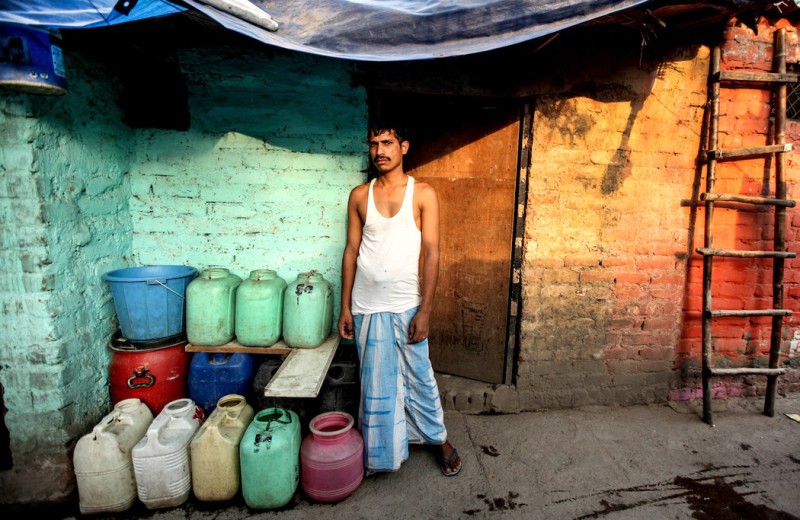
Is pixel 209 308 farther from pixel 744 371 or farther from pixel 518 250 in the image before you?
pixel 744 371

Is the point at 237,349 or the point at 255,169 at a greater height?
the point at 255,169

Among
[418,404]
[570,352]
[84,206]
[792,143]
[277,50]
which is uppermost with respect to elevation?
[277,50]

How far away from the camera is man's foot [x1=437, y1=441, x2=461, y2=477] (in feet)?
7.85

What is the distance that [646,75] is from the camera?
279cm

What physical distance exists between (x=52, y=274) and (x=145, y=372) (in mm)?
774

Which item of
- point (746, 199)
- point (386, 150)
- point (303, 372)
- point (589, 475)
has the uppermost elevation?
point (386, 150)

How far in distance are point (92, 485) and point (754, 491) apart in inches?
Result: 148

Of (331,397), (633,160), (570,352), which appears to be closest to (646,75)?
(633,160)

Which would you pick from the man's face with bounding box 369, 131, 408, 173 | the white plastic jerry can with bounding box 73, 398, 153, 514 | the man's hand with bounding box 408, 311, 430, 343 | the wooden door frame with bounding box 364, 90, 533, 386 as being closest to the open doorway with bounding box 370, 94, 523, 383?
the wooden door frame with bounding box 364, 90, 533, 386

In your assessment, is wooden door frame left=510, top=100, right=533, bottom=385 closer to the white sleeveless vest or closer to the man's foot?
the man's foot

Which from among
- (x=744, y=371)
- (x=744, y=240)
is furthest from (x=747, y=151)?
(x=744, y=371)

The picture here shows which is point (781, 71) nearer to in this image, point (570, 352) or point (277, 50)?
point (570, 352)

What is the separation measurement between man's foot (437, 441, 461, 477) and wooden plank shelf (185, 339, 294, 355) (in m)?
1.19

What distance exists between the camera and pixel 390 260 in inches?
87.9
